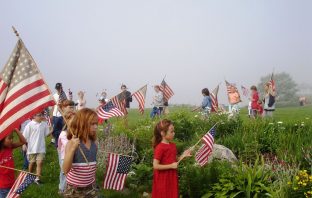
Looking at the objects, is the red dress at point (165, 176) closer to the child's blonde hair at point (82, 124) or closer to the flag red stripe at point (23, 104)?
the child's blonde hair at point (82, 124)

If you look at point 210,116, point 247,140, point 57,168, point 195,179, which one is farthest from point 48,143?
point 195,179

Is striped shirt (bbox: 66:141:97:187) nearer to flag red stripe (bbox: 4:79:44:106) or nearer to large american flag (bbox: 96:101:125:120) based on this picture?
flag red stripe (bbox: 4:79:44:106)

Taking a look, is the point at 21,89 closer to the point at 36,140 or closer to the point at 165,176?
the point at 165,176

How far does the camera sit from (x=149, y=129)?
1248cm

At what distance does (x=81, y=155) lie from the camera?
210 inches

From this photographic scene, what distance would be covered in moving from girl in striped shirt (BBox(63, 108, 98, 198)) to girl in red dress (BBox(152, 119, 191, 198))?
124 centimetres

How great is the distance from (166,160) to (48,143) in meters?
8.86

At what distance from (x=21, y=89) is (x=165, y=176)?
2357mm

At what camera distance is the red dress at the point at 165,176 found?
256 inches

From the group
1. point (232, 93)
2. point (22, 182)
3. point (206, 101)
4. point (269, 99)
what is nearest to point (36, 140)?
point (22, 182)

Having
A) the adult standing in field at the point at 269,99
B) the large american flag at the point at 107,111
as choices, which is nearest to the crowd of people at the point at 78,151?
the large american flag at the point at 107,111

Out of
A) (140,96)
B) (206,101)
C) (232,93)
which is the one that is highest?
(232,93)

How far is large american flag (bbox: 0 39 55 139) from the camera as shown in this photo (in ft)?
18.8

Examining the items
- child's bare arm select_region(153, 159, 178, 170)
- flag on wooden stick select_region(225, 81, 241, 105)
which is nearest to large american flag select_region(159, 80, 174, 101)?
flag on wooden stick select_region(225, 81, 241, 105)
